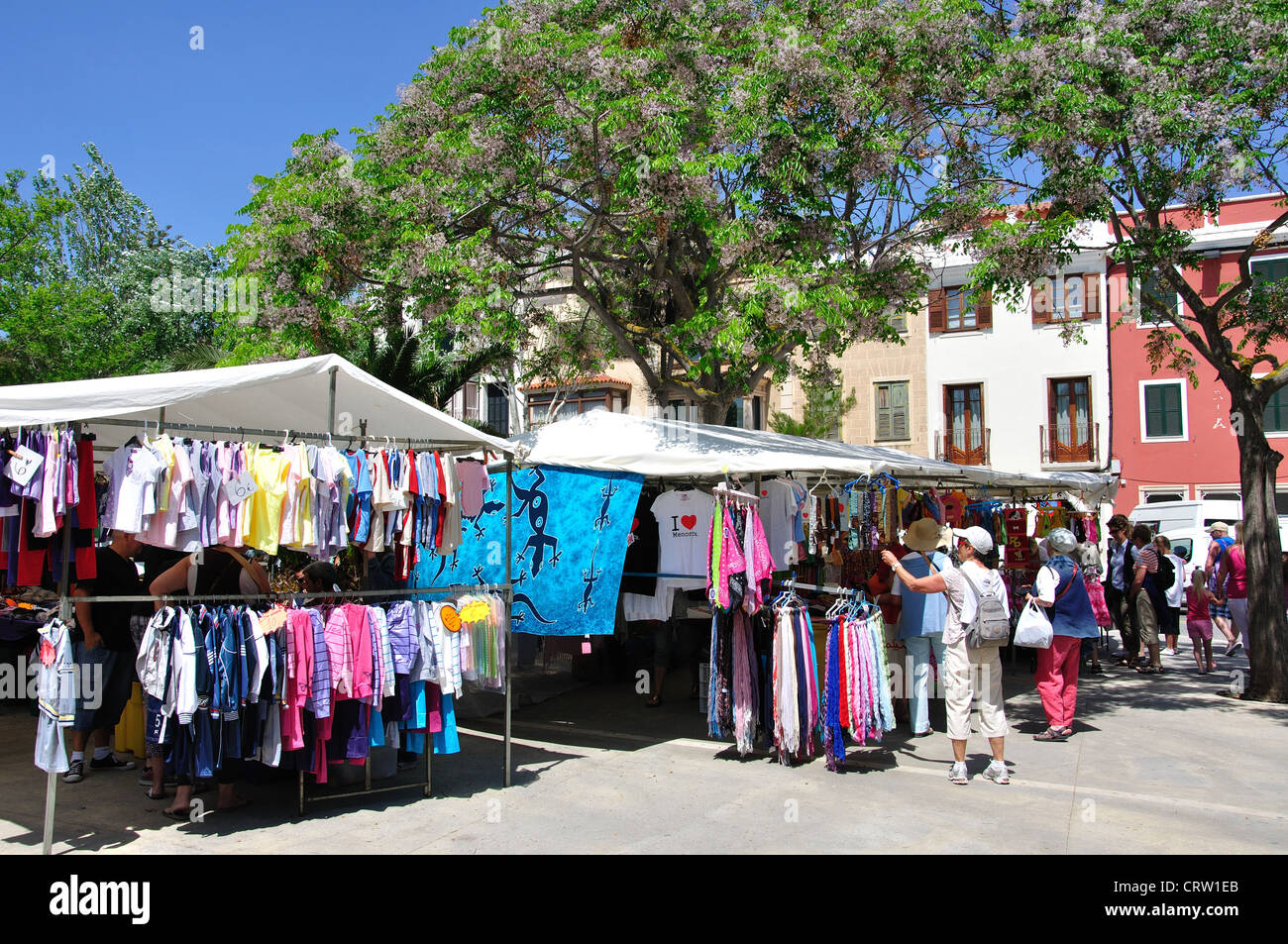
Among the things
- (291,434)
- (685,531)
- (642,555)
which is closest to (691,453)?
(685,531)

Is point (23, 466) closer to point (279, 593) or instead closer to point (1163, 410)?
point (279, 593)

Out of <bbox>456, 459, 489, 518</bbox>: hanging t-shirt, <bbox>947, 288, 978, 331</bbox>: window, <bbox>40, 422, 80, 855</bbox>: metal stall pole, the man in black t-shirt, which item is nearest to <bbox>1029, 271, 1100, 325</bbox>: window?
<bbox>947, 288, 978, 331</bbox>: window

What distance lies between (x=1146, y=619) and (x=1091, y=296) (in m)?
17.1

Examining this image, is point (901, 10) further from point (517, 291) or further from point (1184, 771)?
point (1184, 771)

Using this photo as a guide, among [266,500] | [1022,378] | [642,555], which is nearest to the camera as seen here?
[266,500]

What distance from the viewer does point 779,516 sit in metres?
8.27

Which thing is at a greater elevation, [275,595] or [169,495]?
[169,495]

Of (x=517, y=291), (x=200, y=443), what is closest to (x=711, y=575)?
(x=200, y=443)

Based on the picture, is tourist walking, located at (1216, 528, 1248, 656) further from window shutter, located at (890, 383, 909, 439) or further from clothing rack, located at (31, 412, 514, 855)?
window shutter, located at (890, 383, 909, 439)

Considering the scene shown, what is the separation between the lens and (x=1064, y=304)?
84.7 feet

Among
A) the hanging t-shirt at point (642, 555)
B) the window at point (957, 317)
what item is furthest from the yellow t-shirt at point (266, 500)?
the window at point (957, 317)

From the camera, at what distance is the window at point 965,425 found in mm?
26781

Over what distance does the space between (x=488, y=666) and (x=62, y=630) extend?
2723mm

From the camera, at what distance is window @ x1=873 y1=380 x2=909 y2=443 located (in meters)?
27.5
